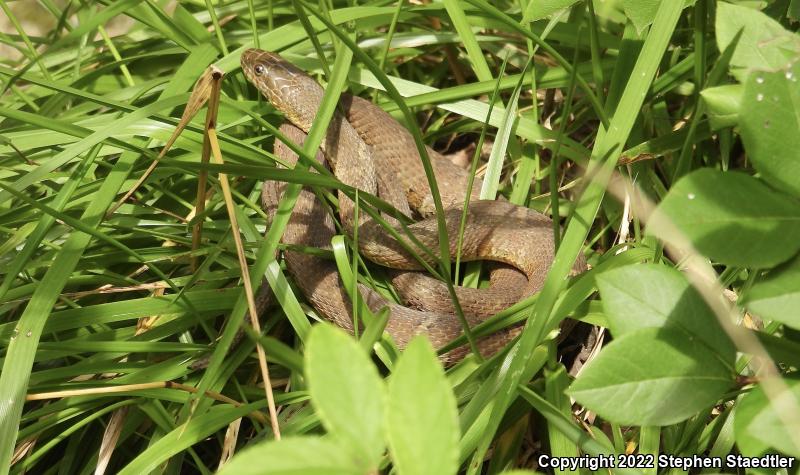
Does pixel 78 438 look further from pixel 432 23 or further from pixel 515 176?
pixel 432 23

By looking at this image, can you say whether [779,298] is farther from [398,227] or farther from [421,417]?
[398,227]

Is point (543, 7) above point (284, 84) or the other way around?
above

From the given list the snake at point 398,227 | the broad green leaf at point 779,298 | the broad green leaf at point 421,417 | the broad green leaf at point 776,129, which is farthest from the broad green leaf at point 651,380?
the snake at point 398,227

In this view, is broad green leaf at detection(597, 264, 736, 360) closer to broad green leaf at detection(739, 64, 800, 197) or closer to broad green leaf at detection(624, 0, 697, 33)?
broad green leaf at detection(739, 64, 800, 197)

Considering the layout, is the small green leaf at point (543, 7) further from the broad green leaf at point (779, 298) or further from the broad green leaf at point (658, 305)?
the broad green leaf at point (779, 298)

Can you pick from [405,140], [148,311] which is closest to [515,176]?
[405,140]

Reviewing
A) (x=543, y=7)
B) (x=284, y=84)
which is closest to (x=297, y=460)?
(x=543, y=7)

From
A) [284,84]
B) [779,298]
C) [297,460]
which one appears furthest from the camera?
[284,84]
